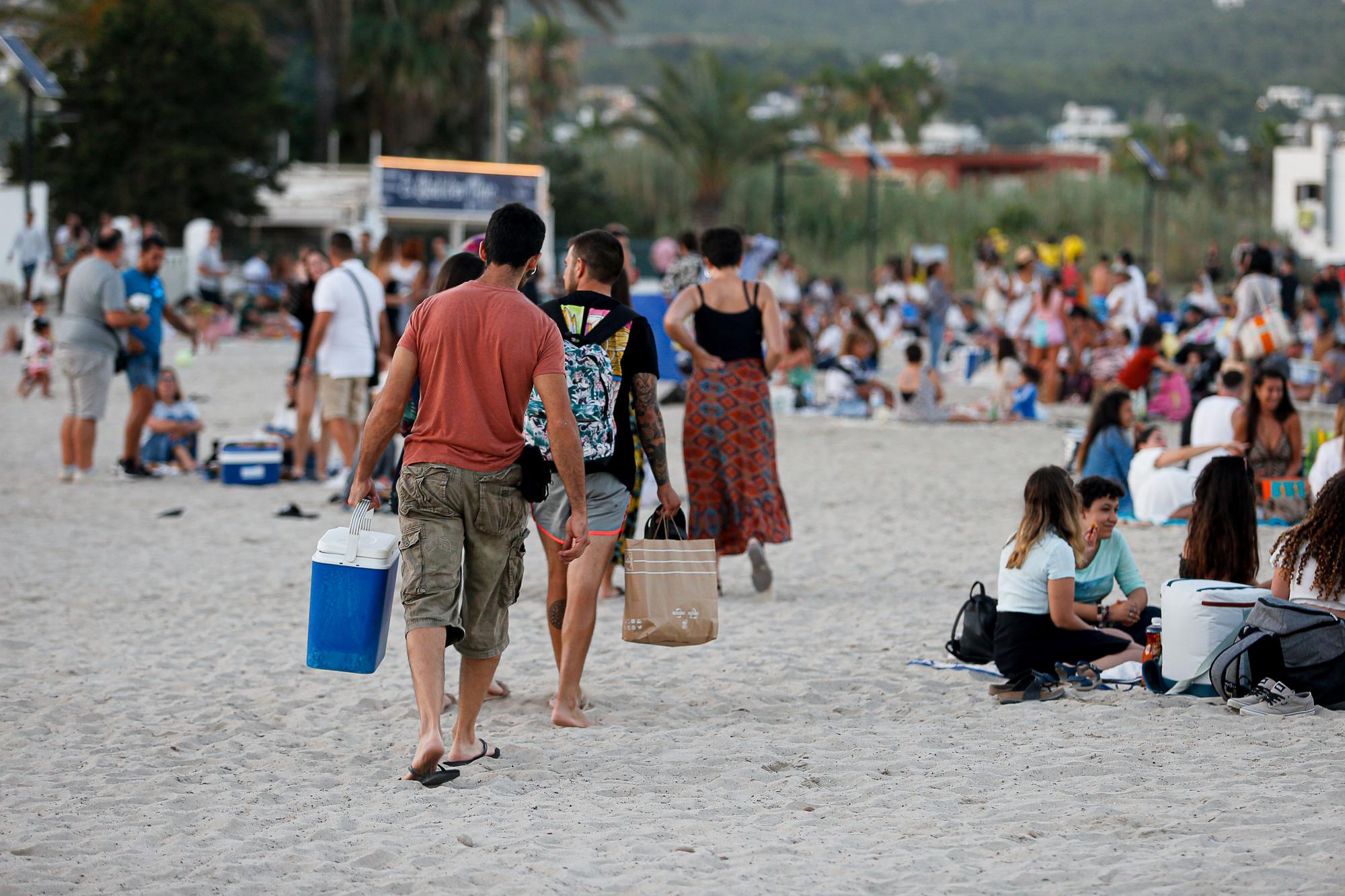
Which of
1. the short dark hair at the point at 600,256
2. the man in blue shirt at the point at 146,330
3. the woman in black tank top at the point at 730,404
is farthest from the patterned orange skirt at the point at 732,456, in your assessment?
the man in blue shirt at the point at 146,330

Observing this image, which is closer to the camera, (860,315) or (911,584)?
(911,584)

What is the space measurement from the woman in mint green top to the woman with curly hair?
614 millimetres

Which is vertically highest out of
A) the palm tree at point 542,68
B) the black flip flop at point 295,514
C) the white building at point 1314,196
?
the palm tree at point 542,68

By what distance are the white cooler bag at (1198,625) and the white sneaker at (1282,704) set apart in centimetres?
22

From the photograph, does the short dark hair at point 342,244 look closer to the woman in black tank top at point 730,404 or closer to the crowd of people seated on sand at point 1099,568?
the woman in black tank top at point 730,404

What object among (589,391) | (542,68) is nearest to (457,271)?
(589,391)

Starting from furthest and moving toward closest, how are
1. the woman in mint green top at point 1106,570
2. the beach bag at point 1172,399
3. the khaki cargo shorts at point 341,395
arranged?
the beach bag at point 1172,399 → the khaki cargo shorts at point 341,395 → the woman in mint green top at point 1106,570

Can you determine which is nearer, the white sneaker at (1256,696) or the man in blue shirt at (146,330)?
the white sneaker at (1256,696)

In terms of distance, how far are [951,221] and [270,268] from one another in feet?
77.6

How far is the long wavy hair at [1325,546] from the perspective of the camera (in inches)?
208

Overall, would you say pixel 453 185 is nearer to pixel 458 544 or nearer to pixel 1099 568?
pixel 1099 568

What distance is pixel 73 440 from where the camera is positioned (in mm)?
10906

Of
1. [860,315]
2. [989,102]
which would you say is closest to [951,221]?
[860,315]

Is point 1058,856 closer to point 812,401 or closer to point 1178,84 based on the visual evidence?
point 812,401
